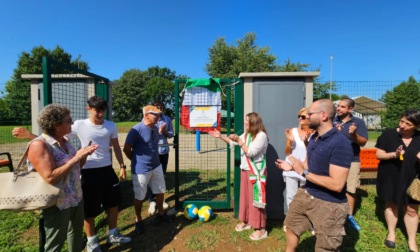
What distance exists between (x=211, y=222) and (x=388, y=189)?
2.68 metres

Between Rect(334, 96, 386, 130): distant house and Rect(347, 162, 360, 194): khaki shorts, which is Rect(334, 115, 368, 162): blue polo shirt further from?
Rect(334, 96, 386, 130): distant house

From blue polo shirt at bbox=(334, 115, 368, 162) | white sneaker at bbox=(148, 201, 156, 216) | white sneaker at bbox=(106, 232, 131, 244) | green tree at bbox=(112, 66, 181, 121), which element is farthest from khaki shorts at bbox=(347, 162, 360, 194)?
green tree at bbox=(112, 66, 181, 121)

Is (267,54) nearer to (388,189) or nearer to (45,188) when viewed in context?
(388,189)

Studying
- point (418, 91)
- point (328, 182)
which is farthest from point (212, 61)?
point (328, 182)

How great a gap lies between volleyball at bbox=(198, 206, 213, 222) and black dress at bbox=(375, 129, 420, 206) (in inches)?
103

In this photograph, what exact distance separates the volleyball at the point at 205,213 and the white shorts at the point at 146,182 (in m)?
0.81

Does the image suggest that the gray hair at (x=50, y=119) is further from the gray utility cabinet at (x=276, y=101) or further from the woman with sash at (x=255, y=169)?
the gray utility cabinet at (x=276, y=101)

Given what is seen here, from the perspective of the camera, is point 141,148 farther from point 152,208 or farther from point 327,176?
point 327,176

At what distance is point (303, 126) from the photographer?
3.36m

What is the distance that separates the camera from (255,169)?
3.41m

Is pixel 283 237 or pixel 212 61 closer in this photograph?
pixel 283 237

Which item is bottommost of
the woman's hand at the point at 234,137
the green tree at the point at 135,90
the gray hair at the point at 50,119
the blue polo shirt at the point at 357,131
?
the woman's hand at the point at 234,137

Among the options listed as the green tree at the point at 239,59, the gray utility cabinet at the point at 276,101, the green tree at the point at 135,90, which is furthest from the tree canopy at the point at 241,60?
the gray utility cabinet at the point at 276,101

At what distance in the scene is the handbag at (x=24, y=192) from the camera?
196 cm
